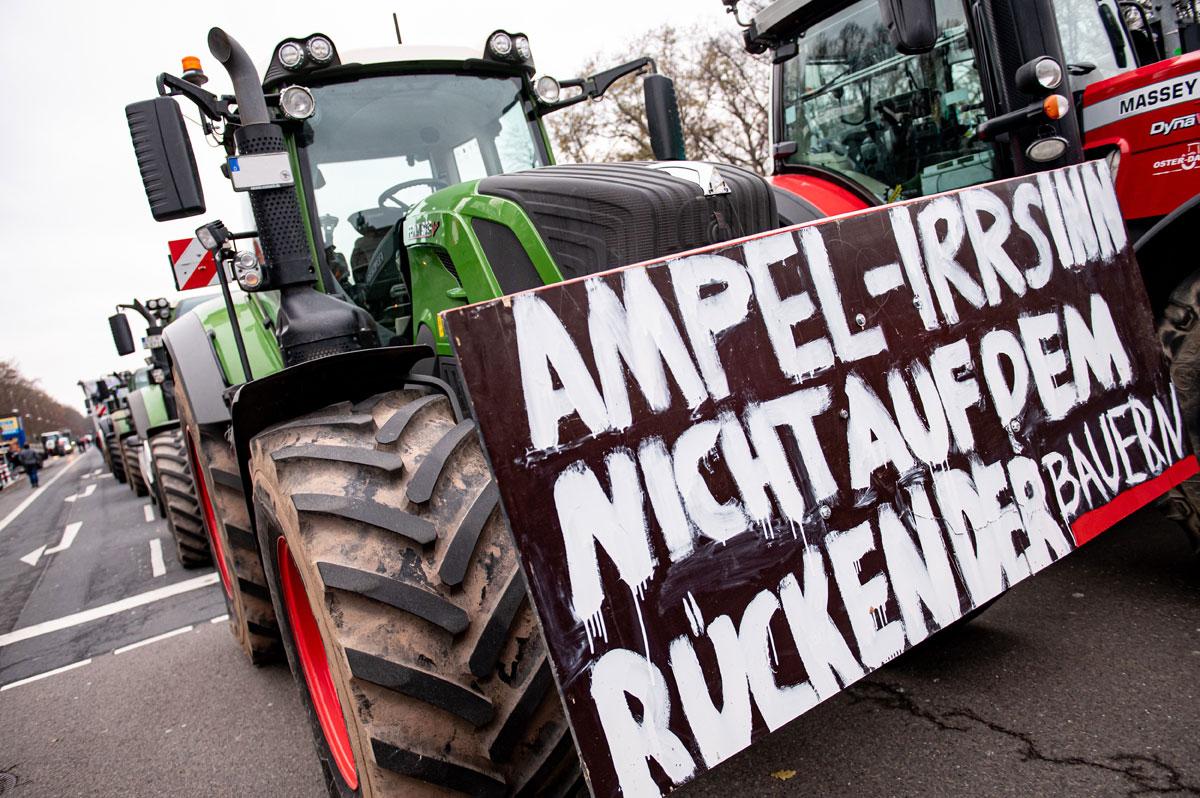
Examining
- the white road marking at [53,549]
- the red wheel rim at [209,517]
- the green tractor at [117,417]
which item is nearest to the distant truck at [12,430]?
the green tractor at [117,417]

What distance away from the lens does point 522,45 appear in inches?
161

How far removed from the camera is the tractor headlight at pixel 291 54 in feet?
11.5

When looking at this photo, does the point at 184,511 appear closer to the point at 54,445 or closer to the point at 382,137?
the point at 382,137

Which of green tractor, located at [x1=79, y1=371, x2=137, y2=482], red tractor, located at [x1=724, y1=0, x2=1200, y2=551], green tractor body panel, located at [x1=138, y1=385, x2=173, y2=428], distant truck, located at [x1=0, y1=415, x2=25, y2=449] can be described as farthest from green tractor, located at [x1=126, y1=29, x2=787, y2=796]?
distant truck, located at [x1=0, y1=415, x2=25, y2=449]

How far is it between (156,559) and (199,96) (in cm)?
679

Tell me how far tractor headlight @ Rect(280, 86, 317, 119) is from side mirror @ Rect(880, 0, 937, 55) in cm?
219

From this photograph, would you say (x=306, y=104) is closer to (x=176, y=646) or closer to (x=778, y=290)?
(x=778, y=290)

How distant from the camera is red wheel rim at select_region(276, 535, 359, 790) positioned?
2.68 m

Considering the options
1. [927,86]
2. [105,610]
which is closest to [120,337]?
[105,610]

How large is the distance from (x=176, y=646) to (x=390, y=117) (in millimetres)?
3567

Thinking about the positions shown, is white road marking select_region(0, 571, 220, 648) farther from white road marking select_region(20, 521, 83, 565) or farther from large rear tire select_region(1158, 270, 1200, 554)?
large rear tire select_region(1158, 270, 1200, 554)

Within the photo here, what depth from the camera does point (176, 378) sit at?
4262 millimetres

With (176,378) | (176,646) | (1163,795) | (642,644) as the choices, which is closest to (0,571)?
(176,646)

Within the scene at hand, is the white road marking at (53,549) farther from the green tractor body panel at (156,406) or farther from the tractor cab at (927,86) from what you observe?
the tractor cab at (927,86)
